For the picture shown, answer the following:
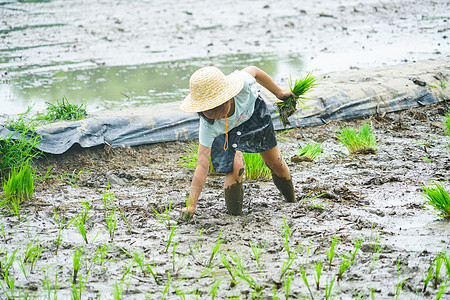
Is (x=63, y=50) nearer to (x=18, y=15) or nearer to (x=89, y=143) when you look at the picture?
(x=18, y=15)

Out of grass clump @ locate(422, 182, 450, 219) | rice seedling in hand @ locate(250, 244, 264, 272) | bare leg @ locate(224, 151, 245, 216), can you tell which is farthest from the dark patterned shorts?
grass clump @ locate(422, 182, 450, 219)

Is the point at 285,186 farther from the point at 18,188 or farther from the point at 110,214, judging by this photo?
the point at 18,188

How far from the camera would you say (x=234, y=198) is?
3.09 metres

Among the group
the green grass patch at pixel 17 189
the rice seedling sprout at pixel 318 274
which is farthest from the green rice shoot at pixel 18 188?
the rice seedling sprout at pixel 318 274

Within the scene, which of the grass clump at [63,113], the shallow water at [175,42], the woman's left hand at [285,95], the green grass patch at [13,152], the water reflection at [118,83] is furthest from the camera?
the shallow water at [175,42]

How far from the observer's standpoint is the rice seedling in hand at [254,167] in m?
3.88

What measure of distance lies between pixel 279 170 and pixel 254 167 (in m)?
0.68

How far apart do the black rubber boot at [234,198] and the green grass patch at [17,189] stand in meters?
1.34

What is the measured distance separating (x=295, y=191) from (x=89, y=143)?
1.92 m

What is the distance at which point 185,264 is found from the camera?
2.53 m

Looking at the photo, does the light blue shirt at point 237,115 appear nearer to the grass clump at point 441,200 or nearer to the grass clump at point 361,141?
the grass clump at point 441,200

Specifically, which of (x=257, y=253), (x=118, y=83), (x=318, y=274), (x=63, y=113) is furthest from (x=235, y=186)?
(x=118, y=83)

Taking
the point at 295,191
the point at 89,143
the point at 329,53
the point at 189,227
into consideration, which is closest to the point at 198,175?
the point at 189,227

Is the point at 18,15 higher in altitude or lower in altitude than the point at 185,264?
higher
